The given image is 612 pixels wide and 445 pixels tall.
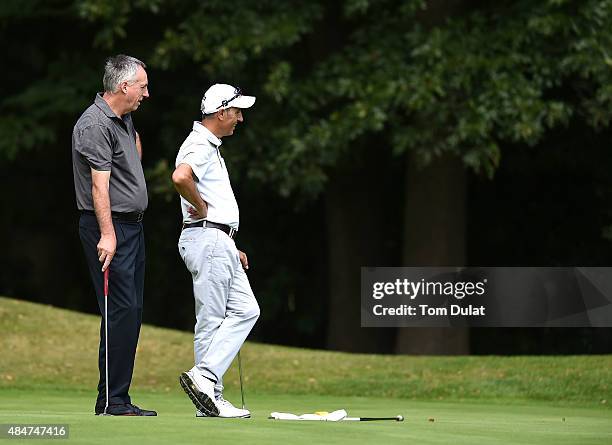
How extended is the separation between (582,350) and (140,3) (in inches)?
300

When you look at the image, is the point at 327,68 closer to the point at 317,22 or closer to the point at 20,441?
the point at 317,22

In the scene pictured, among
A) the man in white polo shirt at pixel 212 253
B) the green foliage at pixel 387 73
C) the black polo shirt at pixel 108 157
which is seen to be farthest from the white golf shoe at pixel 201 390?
the green foliage at pixel 387 73

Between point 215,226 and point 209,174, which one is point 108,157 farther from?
point 215,226

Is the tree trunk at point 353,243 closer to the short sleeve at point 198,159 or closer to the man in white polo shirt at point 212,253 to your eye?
the man in white polo shirt at point 212,253

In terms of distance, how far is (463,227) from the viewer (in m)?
18.6

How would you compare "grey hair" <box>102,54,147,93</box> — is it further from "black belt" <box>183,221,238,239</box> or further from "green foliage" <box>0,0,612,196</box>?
"green foliage" <box>0,0,612,196</box>

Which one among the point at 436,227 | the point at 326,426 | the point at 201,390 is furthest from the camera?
the point at 436,227

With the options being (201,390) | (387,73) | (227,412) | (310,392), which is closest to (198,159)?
(201,390)

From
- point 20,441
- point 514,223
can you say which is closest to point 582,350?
point 514,223

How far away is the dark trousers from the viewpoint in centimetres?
803

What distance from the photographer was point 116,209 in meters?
8.05

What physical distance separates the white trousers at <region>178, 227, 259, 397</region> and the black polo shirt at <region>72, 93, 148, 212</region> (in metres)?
0.37

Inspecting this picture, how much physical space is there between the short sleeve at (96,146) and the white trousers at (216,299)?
1.81 feet

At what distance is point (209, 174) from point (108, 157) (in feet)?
1.72
